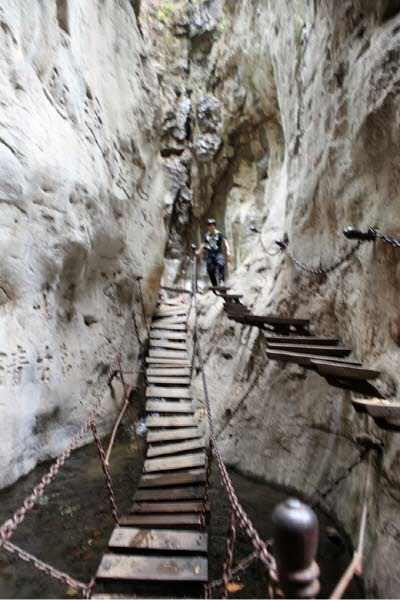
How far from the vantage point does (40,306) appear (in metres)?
5.50

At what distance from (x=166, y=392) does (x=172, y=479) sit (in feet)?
7.21

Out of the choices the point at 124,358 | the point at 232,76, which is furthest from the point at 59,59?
the point at 232,76

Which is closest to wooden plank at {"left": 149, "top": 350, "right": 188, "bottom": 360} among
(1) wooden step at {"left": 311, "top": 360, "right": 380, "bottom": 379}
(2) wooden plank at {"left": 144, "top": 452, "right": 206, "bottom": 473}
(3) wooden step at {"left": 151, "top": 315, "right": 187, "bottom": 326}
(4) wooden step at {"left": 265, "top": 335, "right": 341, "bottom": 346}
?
(3) wooden step at {"left": 151, "top": 315, "right": 187, "bottom": 326}

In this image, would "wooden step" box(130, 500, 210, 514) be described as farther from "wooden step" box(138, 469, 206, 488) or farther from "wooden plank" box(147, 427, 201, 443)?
"wooden plank" box(147, 427, 201, 443)

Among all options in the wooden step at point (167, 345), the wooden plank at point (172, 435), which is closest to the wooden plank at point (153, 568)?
the wooden plank at point (172, 435)

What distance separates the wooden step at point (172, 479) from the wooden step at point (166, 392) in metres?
1.88

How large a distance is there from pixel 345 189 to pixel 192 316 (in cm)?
616

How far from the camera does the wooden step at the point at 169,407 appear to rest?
6.54 meters

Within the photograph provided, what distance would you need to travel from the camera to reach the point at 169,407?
6.61 metres

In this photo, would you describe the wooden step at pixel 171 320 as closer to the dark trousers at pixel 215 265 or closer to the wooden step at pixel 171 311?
the wooden step at pixel 171 311

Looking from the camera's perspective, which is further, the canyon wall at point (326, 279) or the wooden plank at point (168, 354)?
the wooden plank at point (168, 354)

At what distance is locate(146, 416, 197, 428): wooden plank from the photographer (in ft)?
20.1

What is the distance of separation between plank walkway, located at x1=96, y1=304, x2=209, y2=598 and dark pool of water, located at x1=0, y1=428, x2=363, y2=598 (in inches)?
17.9

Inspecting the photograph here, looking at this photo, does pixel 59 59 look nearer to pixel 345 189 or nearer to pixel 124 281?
pixel 124 281
